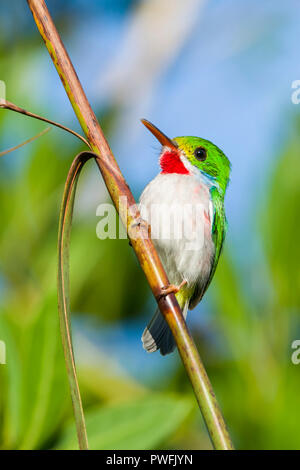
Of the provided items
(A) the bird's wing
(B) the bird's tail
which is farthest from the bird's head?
(B) the bird's tail

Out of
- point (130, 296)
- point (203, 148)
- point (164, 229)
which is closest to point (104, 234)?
point (130, 296)

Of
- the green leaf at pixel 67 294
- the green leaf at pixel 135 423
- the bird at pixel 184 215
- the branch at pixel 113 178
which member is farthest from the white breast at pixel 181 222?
the green leaf at pixel 67 294

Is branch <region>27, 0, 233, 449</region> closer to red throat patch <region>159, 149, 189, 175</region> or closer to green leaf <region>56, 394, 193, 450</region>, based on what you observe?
green leaf <region>56, 394, 193, 450</region>

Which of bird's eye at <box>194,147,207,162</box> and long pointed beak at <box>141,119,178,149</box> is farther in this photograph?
bird's eye at <box>194,147,207,162</box>

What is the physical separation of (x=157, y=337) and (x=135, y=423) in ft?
2.40

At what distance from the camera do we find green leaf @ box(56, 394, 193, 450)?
1.65 meters

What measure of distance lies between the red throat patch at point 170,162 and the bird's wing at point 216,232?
19cm

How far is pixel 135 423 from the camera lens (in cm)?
168

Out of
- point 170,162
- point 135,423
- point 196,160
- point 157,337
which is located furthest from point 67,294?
point 196,160

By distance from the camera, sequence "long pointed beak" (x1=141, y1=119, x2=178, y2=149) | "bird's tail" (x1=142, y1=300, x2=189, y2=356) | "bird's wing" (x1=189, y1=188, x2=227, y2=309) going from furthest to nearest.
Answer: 1. "bird's wing" (x1=189, y1=188, x2=227, y2=309)
2. "bird's tail" (x1=142, y1=300, x2=189, y2=356)
3. "long pointed beak" (x1=141, y1=119, x2=178, y2=149)

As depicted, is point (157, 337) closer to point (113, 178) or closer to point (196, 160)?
point (196, 160)

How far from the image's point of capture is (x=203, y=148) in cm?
282

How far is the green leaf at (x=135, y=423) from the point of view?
1.65 meters

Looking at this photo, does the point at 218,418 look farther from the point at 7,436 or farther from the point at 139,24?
the point at 139,24
